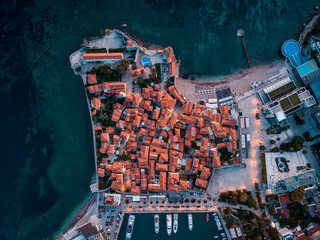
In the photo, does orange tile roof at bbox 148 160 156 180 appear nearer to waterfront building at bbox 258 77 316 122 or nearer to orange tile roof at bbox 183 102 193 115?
orange tile roof at bbox 183 102 193 115

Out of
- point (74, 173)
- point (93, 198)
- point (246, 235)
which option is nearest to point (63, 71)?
point (74, 173)

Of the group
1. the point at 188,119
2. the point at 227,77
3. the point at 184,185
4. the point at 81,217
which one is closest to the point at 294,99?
the point at 227,77

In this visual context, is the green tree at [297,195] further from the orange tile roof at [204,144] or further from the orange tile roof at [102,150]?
the orange tile roof at [102,150]

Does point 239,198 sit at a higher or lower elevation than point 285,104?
lower

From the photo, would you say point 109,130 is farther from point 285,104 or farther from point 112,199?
point 285,104

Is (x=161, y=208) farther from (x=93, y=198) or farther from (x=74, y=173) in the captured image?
(x=74, y=173)

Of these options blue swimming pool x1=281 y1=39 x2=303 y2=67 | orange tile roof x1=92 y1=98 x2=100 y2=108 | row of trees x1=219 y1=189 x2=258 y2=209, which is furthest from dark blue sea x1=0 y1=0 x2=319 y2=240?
row of trees x1=219 y1=189 x2=258 y2=209
